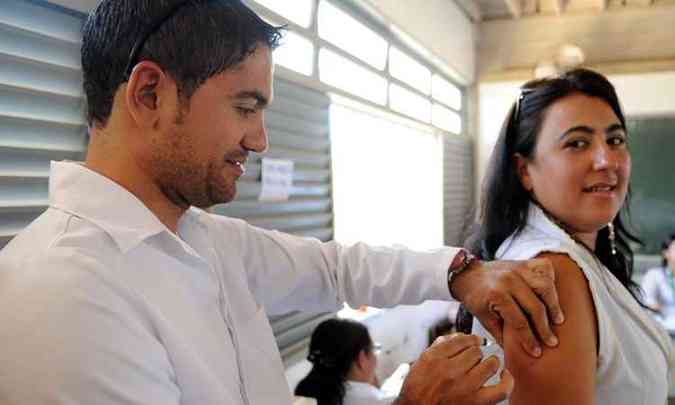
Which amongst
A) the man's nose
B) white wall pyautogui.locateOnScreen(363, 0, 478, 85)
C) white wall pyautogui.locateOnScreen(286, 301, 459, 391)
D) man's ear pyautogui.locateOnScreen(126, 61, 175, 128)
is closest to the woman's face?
the man's nose

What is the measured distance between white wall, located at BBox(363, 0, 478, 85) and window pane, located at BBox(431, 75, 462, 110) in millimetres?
114

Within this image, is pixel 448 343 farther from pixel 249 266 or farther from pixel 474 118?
pixel 474 118

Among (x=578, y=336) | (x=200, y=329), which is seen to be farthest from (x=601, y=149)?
(x=200, y=329)

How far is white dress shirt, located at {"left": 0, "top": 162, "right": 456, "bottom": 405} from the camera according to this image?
66 centimetres

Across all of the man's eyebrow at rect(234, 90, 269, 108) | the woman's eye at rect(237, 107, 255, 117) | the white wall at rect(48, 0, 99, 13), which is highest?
the white wall at rect(48, 0, 99, 13)

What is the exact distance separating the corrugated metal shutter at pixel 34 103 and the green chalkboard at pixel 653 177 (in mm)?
4760

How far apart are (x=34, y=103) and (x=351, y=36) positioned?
1940 mm

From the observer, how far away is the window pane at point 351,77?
260 cm

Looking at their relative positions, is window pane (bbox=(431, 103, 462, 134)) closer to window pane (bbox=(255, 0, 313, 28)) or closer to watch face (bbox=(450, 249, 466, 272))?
window pane (bbox=(255, 0, 313, 28))

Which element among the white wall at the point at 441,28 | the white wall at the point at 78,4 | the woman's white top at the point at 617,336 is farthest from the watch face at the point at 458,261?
the white wall at the point at 441,28

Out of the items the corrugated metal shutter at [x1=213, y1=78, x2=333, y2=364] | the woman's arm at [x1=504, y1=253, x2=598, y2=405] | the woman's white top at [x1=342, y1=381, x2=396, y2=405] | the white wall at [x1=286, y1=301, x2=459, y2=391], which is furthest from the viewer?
the white wall at [x1=286, y1=301, x2=459, y2=391]

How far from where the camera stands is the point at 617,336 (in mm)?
1160

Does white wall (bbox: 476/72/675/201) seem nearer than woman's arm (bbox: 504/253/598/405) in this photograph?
No

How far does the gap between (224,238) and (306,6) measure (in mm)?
1547
